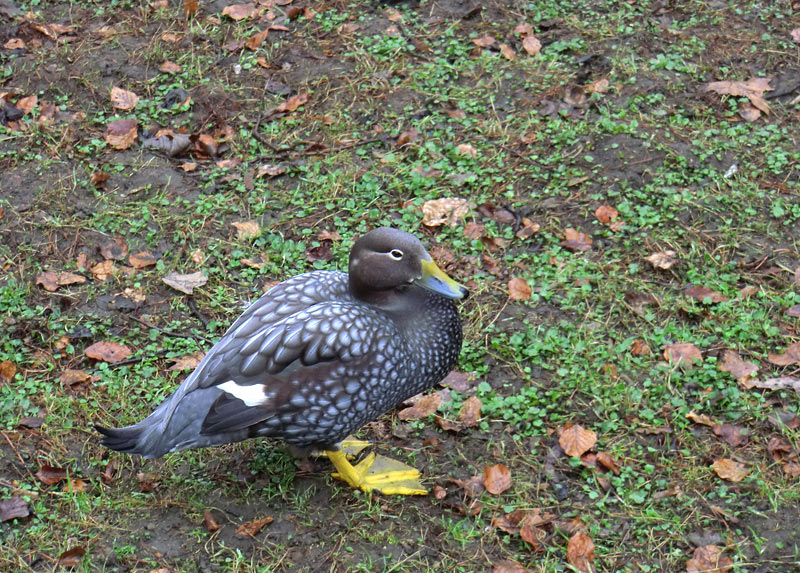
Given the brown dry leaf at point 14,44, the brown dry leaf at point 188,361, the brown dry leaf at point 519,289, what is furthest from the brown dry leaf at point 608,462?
the brown dry leaf at point 14,44

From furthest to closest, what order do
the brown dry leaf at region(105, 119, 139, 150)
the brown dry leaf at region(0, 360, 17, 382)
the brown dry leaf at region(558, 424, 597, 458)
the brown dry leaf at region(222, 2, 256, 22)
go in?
the brown dry leaf at region(222, 2, 256, 22)
the brown dry leaf at region(105, 119, 139, 150)
the brown dry leaf at region(0, 360, 17, 382)
the brown dry leaf at region(558, 424, 597, 458)

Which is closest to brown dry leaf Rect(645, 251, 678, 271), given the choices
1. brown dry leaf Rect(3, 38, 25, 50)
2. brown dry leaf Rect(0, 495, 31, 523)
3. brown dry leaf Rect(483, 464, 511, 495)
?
brown dry leaf Rect(483, 464, 511, 495)

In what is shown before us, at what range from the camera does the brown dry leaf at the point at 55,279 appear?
4.58 meters

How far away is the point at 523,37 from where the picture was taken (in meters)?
6.16

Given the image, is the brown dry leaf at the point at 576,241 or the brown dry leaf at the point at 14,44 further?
the brown dry leaf at the point at 14,44

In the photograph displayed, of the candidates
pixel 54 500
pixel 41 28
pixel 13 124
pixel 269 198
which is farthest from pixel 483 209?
pixel 41 28

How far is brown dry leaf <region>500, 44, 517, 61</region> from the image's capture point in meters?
5.99

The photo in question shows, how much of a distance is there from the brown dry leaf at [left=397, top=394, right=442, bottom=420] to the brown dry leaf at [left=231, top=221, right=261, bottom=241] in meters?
1.46

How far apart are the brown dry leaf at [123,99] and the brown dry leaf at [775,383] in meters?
4.01

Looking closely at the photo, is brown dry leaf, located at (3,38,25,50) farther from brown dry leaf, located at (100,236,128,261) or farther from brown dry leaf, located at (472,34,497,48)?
brown dry leaf, located at (472,34,497,48)

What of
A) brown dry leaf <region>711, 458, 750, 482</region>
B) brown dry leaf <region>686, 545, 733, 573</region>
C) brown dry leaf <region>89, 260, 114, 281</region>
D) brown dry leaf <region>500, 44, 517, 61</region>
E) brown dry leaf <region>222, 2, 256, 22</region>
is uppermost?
brown dry leaf <region>222, 2, 256, 22</region>

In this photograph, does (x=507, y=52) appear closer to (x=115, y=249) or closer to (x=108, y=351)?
(x=115, y=249)

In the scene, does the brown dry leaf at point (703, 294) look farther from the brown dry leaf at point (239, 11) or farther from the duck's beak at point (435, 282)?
the brown dry leaf at point (239, 11)

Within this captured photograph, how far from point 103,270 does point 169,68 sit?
75.1 inches
